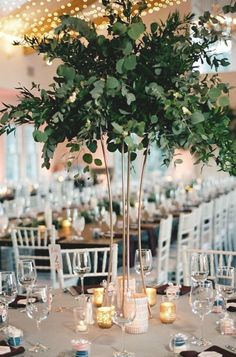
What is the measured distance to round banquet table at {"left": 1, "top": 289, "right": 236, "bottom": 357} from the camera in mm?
2379

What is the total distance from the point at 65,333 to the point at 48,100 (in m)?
1.02

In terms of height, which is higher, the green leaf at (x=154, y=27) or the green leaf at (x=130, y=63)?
the green leaf at (x=154, y=27)

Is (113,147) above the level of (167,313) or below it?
above

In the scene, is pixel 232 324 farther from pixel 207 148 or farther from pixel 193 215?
pixel 193 215

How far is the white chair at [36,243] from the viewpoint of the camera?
5305 mm

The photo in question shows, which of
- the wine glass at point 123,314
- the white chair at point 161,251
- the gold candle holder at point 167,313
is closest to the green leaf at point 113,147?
the wine glass at point 123,314

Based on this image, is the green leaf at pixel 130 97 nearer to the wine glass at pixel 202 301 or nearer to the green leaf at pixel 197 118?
the green leaf at pixel 197 118

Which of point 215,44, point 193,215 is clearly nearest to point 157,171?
point 193,215

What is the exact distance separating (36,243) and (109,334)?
11.9ft

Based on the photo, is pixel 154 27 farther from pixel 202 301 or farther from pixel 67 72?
pixel 202 301

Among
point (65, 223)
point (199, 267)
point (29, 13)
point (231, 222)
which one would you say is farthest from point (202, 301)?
point (29, 13)

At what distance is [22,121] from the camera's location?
2691 millimetres

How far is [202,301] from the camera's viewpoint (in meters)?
2.46

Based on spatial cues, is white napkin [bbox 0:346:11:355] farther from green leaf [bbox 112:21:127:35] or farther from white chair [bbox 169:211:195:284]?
white chair [bbox 169:211:195:284]
